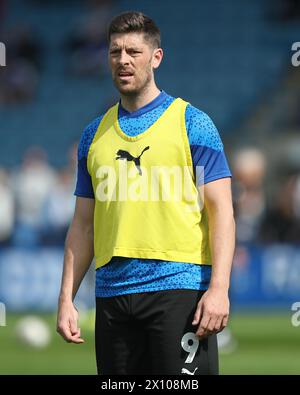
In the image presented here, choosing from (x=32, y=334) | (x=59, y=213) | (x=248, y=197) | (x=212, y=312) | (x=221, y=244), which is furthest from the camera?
(x=59, y=213)

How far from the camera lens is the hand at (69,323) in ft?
15.3

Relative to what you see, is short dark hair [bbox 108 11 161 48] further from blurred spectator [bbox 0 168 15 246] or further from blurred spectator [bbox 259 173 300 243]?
blurred spectator [bbox 0 168 15 246]

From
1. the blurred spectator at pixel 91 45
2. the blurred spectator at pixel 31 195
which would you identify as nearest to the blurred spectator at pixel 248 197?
the blurred spectator at pixel 31 195

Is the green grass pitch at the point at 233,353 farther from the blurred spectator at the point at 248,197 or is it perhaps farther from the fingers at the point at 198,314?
the fingers at the point at 198,314

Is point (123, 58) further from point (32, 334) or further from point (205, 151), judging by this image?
point (32, 334)

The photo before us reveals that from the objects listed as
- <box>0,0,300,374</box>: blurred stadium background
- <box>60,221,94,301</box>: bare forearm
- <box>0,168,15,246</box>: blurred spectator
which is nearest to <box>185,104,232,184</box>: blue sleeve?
<box>60,221,94,301</box>: bare forearm

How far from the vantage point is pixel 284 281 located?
51.5 ft

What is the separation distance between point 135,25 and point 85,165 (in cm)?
63

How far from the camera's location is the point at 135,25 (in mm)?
4590

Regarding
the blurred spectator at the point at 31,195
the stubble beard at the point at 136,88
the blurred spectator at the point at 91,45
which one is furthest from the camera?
the blurred spectator at the point at 91,45

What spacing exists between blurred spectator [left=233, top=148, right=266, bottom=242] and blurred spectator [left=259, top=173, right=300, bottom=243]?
16 cm

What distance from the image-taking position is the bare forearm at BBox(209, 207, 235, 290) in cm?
444

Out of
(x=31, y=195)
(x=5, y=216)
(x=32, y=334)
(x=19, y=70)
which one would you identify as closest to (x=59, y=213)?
(x=5, y=216)

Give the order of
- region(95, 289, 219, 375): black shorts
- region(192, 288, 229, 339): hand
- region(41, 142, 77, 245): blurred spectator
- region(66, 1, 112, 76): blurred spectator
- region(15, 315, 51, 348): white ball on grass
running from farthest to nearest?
region(66, 1, 112, 76): blurred spectator
region(41, 142, 77, 245): blurred spectator
region(15, 315, 51, 348): white ball on grass
region(95, 289, 219, 375): black shorts
region(192, 288, 229, 339): hand
